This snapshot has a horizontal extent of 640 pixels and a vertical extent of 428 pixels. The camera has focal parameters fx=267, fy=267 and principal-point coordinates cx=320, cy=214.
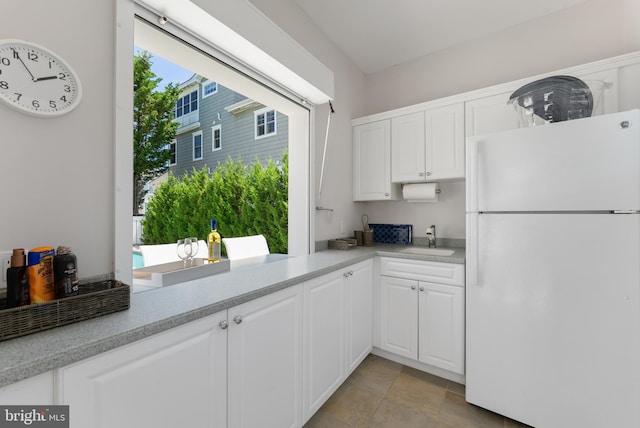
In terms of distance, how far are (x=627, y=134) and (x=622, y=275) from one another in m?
0.71

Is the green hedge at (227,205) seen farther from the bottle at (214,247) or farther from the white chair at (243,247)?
the bottle at (214,247)

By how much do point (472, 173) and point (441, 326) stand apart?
1.18 meters

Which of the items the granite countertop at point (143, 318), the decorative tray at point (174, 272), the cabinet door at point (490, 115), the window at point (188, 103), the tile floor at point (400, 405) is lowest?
the tile floor at point (400, 405)

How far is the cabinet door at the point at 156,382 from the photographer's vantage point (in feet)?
2.37

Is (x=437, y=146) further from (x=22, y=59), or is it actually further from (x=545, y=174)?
(x=22, y=59)

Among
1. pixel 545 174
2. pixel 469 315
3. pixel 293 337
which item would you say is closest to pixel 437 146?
pixel 545 174

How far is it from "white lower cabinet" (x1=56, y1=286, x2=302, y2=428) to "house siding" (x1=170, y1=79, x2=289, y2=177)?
441 centimetres

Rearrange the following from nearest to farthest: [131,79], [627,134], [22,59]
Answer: [22,59]
[131,79]
[627,134]

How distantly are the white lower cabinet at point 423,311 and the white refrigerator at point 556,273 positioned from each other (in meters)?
0.22

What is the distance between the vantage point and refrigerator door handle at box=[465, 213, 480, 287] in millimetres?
1733

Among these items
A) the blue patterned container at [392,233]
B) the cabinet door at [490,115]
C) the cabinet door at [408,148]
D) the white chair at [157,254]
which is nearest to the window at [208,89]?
the white chair at [157,254]

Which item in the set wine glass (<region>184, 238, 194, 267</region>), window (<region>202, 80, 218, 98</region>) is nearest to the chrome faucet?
wine glass (<region>184, 238, 194, 267</region>)

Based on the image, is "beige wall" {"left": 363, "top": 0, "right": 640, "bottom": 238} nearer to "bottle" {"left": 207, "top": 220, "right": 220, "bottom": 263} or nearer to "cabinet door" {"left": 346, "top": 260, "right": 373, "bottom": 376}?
"cabinet door" {"left": 346, "top": 260, "right": 373, "bottom": 376}

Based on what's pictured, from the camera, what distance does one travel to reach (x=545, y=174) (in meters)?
1.53
